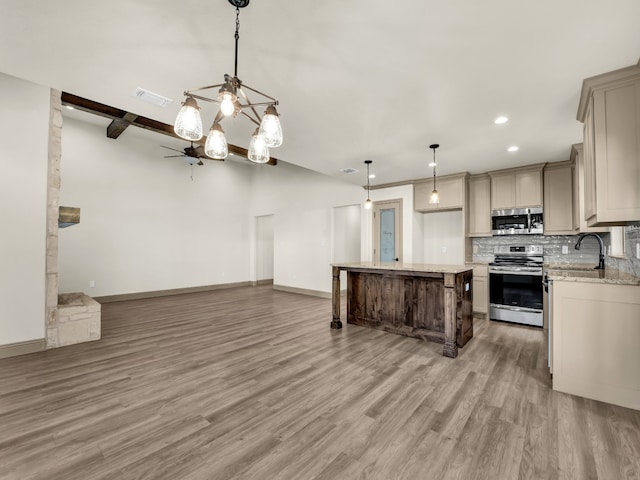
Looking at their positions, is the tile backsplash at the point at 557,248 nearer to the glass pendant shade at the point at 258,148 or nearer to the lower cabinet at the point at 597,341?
the lower cabinet at the point at 597,341

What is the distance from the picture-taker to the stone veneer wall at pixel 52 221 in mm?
3543

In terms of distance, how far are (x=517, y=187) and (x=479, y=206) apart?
650 mm

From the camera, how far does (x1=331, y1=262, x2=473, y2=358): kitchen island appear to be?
134 inches

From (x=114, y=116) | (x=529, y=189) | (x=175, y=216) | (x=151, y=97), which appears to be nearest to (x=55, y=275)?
(x=151, y=97)

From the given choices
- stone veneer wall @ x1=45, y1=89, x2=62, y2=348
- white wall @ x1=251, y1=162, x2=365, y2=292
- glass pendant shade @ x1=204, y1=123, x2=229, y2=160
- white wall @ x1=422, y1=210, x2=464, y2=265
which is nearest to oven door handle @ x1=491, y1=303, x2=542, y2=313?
white wall @ x1=422, y1=210, x2=464, y2=265

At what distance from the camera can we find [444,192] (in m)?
5.59

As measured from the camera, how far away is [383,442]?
6.14 ft

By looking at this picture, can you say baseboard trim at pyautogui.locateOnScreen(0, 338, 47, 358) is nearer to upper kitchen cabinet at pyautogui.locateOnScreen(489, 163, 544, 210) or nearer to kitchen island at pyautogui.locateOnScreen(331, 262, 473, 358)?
kitchen island at pyautogui.locateOnScreen(331, 262, 473, 358)

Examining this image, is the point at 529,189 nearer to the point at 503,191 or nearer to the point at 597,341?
the point at 503,191

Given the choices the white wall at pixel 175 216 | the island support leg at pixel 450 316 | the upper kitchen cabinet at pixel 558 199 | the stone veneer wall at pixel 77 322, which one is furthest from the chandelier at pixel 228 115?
the white wall at pixel 175 216

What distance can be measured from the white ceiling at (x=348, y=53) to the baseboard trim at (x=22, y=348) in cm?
287

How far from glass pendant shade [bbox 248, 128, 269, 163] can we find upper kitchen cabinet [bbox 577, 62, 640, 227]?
2.65 meters

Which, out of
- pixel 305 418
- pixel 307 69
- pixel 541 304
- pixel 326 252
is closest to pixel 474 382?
pixel 305 418

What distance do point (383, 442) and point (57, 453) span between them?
1.97m
